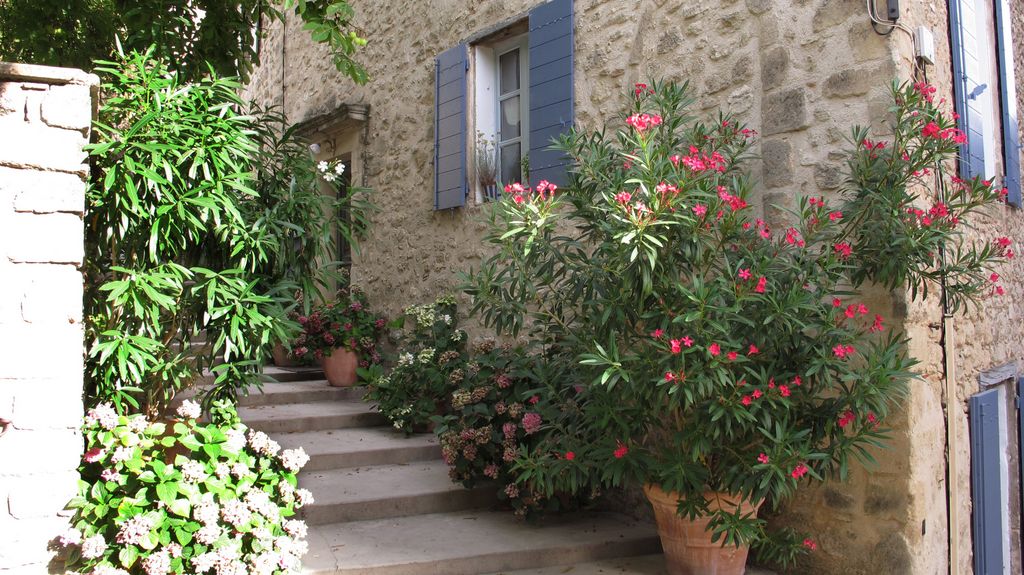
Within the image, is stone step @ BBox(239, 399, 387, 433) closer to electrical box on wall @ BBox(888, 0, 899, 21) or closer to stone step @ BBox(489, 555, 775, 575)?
stone step @ BBox(489, 555, 775, 575)

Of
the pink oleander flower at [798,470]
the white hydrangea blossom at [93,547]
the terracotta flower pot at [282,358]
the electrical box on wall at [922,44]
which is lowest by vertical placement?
the white hydrangea blossom at [93,547]

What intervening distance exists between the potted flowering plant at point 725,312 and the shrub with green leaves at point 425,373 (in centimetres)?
170

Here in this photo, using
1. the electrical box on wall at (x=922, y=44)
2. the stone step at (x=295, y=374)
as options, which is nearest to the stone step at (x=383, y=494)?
the stone step at (x=295, y=374)

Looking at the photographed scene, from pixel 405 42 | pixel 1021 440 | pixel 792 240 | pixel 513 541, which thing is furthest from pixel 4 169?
pixel 1021 440

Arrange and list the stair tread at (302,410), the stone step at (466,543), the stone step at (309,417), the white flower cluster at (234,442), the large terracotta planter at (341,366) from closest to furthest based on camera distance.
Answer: the white flower cluster at (234,442), the stone step at (466,543), the stone step at (309,417), the stair tread at (302,410), the large terracotta planter at (341,366)

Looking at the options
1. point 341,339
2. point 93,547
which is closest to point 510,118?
point 341,339

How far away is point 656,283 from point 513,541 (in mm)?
1558

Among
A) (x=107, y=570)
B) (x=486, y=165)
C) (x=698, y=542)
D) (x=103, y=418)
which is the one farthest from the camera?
(x=486, y=165)

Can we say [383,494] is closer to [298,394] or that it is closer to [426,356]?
[426,356]

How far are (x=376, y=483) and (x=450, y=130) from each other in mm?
2791

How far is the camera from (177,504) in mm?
2893

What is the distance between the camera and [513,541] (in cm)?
382

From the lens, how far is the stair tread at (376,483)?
13.8 feet

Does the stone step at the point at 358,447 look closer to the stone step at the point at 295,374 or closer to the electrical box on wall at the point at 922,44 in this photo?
the stone step at the point at 295,374
